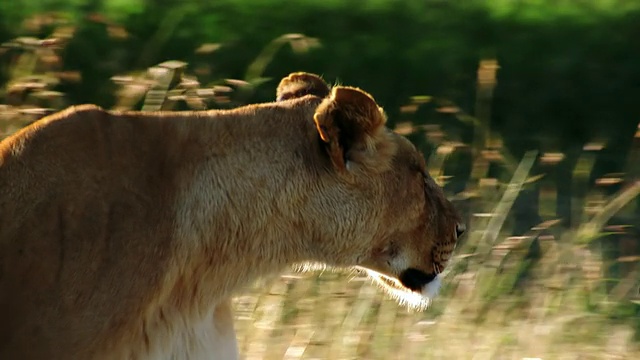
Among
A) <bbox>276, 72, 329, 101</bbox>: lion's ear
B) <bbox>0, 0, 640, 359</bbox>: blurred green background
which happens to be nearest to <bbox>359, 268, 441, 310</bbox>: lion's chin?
<bbox>276, 72, 329, 101</bbox>: lion's ear

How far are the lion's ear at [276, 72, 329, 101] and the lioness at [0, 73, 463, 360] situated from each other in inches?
5.2

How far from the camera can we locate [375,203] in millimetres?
2906

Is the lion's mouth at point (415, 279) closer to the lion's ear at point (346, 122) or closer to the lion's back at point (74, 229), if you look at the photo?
the lion's ear at point (346, 122)

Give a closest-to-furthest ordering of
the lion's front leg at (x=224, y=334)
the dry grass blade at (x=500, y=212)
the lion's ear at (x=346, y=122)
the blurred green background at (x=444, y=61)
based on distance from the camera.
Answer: the lion's ear at (x=346, y=122), the lion's front leg at (x=224, y=334), the dry grass blade at (x=500, y=212), the blurred green background at (x=444, y=61)

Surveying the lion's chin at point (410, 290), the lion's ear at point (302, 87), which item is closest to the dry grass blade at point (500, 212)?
the lion's chin at point (410, 290)

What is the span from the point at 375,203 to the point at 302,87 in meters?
0.39

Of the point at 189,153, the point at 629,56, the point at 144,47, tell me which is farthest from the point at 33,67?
the point at 629,56

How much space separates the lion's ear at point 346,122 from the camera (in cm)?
278

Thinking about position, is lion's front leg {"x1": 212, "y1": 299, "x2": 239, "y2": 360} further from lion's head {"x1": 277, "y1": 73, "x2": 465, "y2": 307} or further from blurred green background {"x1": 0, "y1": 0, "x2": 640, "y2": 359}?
blurred green background {"x1": 0, "y1": 0, "x2": 640, "y2": 359}

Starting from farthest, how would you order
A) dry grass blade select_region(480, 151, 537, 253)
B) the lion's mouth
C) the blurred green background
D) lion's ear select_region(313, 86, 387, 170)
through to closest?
1. the blurred green background
2. dry grass blade select_region(480, 151, 537, 253)
3. the lion's mouth
4. lion's ear select_region(313, 86, 387, 170)

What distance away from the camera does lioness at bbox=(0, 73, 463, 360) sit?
105 inches

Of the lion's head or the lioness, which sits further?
the lion's head

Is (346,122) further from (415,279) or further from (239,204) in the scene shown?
(415,279)

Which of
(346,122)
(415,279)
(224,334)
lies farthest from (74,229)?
(415,279)
